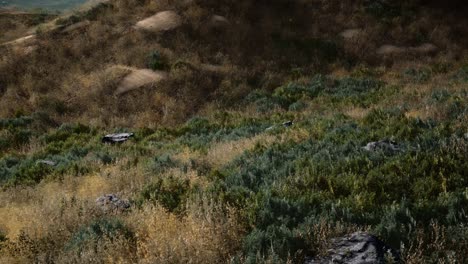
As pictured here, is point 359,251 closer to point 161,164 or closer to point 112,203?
point 112,203

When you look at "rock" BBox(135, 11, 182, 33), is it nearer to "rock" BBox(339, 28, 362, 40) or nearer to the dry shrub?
"rock" BBox(339, 28, 362, 40)

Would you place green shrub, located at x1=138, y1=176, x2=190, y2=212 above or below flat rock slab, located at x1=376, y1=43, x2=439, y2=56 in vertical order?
above

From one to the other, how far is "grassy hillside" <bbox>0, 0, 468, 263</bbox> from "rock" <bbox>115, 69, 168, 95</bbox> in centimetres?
36

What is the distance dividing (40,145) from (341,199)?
45.5ft

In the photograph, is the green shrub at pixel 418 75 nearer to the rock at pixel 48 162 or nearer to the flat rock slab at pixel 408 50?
the flat rock slab at pixel 408 50

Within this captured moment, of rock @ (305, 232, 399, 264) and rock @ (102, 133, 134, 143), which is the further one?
rock @ (102, 133, 134, 143)

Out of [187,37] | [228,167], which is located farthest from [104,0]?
[228,167]

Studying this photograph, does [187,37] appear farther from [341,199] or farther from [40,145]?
[341,199]

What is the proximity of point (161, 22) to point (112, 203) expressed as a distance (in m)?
21.2

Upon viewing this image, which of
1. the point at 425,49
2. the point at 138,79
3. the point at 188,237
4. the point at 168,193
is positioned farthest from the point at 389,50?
the point at 188,237

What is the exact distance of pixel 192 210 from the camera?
6.30 metres

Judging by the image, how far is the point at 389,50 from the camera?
26.6m

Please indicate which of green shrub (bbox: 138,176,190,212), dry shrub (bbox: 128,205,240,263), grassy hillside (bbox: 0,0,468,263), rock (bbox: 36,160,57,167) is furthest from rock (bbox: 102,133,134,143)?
dry shrub (bbox: 128,205,240,263)

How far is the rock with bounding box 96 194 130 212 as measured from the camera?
7.32m
